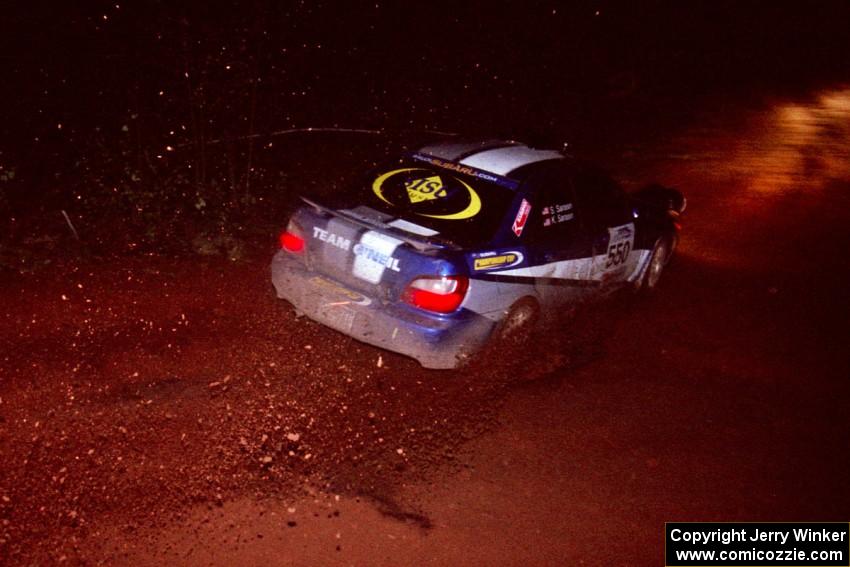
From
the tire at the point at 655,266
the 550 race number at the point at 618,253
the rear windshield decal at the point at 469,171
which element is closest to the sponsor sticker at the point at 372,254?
the rear windshield decal at the point at 469,171

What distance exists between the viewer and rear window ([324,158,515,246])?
4625 millimetres

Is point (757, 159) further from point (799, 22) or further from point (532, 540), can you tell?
point (799, 22)

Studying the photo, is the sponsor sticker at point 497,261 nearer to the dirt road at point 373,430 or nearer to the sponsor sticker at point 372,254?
the sponsor sticker at point 372,254

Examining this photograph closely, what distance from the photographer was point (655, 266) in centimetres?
689

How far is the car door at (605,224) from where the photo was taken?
18.0ft

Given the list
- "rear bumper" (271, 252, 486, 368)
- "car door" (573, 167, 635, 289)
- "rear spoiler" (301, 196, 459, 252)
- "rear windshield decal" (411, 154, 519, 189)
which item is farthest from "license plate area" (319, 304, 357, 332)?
"car door" (573, 167, 635, 289)

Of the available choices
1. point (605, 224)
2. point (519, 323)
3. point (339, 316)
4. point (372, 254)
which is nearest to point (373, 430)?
point (339, 316)

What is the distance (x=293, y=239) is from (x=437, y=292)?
4.09 ft

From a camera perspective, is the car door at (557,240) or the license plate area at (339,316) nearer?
the license plate area at (339,316)

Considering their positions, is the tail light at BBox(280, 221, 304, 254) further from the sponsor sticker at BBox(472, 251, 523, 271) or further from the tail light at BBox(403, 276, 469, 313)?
the sponsor sticker at BBox(472, 251, 523, 271)

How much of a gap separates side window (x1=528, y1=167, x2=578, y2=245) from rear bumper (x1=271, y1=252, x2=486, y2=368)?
0.90 metres

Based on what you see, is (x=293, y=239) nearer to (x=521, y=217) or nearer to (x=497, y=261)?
(x=497, y=261)

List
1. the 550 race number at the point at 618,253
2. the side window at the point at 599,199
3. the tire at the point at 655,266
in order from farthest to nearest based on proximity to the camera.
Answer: the tire at the point at 655,266, the 550 race number at the point at 618,253, the side window at the point at 599,199

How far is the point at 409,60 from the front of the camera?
12242 millimetres
